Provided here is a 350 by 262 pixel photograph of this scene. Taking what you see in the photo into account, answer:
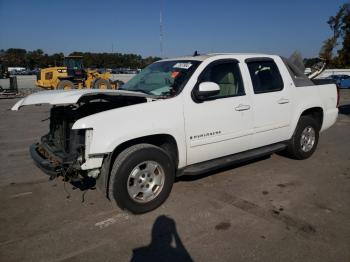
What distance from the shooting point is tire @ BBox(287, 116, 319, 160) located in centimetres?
560

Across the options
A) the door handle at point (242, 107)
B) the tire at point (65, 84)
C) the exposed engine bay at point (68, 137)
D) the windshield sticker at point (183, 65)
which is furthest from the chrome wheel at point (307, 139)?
the tire at point (65, 84)

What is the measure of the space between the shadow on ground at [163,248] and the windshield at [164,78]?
165 cm

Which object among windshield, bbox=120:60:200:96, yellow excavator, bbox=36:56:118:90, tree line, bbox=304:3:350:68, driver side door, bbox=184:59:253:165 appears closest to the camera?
driver side door, bbox=184:59:253:165

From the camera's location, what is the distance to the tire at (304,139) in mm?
5598

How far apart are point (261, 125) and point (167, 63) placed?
5.60ft

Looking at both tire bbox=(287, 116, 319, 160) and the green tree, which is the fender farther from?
the green tree

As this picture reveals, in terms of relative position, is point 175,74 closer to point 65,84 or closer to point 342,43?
point 65,84

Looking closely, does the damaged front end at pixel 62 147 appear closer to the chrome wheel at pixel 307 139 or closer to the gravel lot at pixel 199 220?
the gravel lot at pixel 199 220

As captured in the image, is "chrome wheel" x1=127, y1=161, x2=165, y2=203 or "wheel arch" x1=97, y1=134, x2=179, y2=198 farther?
"chrome wheel" x1=127, y1=161, x2=165, y2=203

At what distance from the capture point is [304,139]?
230 inches

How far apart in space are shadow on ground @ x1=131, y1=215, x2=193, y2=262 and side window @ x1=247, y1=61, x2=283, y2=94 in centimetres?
244

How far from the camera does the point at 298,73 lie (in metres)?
5.59

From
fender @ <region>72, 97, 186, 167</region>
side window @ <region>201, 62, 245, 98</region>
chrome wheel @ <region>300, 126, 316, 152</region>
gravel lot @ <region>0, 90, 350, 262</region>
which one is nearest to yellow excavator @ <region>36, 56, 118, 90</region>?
gravel lot @ <region>0, 90, 350, 262</region>

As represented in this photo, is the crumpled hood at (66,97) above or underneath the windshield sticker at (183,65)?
underneath
